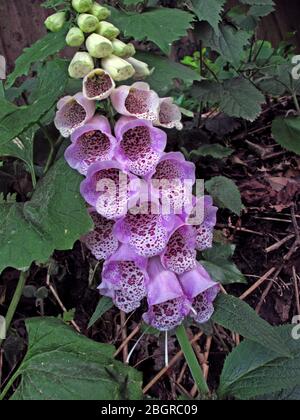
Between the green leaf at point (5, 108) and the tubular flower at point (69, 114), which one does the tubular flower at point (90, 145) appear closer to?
the tubular flower at point (69, 114)

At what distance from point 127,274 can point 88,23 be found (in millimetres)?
466

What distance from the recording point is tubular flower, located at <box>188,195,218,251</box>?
1.06 metres

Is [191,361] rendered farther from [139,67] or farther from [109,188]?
[139,67]

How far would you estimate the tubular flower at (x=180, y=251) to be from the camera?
1041 millimetres

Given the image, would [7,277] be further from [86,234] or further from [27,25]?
[27,25]

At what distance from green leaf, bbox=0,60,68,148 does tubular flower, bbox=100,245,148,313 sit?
0.98 ft

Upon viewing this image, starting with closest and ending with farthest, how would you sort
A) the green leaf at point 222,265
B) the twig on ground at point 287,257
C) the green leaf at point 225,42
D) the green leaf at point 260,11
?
1. the green leaf at point 222,265
2. the twig on ground at point 287,257
3. the green leaf at point 225,42
4. the green leaf at point 260,11

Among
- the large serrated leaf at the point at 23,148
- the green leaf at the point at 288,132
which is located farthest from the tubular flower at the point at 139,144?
the green leaf at the point at 288,132

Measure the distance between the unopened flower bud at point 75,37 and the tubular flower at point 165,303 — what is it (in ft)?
1.46

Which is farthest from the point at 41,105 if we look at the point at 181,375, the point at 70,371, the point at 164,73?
the point at 181,375

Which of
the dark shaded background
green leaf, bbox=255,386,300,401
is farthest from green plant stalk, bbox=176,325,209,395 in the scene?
the dark shaded background
